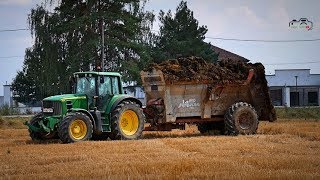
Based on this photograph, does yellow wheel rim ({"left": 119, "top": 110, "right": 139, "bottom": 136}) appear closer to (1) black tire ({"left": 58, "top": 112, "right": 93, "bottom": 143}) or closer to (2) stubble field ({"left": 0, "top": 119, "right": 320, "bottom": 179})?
(1) black tire ({"left": 58, "top": 112, "right": 93, "bottom": 143})

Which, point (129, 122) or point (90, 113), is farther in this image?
point (129, 122)

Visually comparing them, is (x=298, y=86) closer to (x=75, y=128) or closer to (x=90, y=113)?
(x=90, y=113)

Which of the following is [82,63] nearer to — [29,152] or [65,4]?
[65,4]

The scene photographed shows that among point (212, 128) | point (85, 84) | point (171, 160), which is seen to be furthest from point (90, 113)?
point (171, 160)

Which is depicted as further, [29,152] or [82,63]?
[82,63]

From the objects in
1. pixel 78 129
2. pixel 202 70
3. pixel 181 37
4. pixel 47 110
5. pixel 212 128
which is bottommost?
pixel 212 128

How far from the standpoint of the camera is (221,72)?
68.9ft

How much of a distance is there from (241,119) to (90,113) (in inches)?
214

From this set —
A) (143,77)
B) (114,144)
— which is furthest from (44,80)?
(114,144)

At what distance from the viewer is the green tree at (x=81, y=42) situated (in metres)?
43.8

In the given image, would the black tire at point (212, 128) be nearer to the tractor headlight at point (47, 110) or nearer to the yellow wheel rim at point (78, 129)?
the yellow wheel rim at point (78, 129)

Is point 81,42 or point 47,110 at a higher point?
point 81,42

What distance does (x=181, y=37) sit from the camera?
5409 centimetres

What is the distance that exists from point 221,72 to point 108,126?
15.0ft
